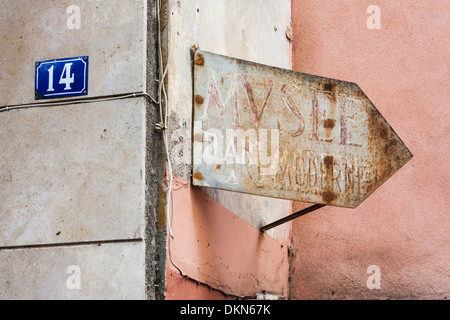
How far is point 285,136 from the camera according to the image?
3.72 m

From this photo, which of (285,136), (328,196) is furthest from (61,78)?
(328,196)

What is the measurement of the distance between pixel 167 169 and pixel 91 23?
0.83 meters

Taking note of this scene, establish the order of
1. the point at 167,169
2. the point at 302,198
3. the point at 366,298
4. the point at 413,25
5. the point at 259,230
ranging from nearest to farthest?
1. the point at 167,169
2. the point at 302,198
3. the point at 259,230
4. the point at 366,298
5. the point at 413,25

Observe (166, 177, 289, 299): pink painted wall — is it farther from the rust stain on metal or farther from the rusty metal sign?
the rust stain on metal

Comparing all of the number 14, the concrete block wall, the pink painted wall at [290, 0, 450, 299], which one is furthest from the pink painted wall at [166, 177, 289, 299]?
the number 14

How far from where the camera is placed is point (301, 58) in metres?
5.70

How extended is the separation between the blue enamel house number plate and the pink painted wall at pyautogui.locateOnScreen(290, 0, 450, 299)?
2.53 meters

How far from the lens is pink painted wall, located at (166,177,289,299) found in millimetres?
3449

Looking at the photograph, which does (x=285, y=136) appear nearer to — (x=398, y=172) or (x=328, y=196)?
(x=328, y=196)

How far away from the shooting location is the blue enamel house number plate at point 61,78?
342 centimetres

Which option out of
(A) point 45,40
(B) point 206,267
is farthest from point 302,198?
(A) point 45,40

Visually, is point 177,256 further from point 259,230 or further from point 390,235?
point 390,235

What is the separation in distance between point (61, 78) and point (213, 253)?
1.24 metres

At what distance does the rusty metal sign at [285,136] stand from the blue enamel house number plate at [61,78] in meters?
0.60
